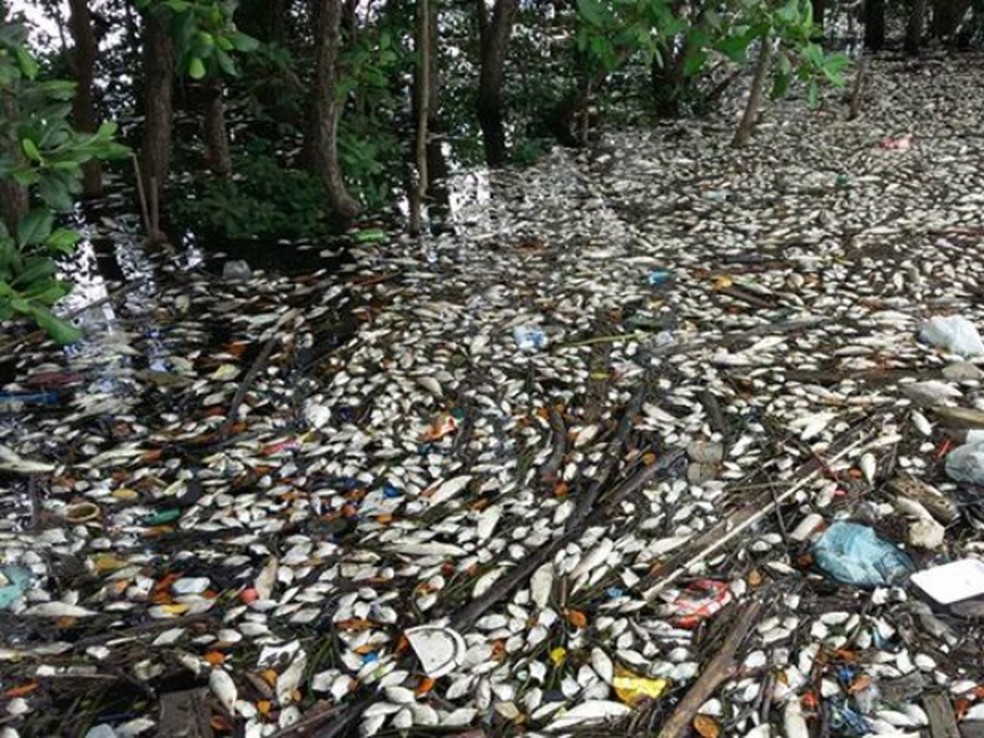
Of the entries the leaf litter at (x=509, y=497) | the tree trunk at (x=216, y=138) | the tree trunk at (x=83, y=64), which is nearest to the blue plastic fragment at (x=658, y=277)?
the leaf litter at (x=509, y=497)

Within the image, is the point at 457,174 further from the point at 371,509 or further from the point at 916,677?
the point at 916,677

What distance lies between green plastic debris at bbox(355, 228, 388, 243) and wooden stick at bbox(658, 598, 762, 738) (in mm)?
3132

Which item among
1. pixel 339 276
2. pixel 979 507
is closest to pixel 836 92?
pixel 339 276

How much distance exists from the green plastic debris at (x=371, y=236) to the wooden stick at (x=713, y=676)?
3.13 meters

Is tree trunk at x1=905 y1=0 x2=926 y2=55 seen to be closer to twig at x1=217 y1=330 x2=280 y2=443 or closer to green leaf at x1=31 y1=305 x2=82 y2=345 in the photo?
twig at x1=217 y1=330 x2=280 y2=443

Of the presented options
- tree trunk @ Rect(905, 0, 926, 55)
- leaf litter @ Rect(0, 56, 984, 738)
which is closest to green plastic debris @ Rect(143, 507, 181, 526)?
leaf litter @ Rect(0, 56, 984, 738)

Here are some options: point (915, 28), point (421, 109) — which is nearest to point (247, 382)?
point (421, 109)

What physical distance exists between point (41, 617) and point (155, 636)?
1.04 ft

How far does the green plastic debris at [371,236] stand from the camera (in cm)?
478

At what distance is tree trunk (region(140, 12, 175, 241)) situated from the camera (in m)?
4.76

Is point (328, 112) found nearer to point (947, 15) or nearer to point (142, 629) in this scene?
point (142, 629)

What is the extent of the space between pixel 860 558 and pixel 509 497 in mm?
968

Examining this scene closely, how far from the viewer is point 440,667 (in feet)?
6.77

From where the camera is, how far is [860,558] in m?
2.29
